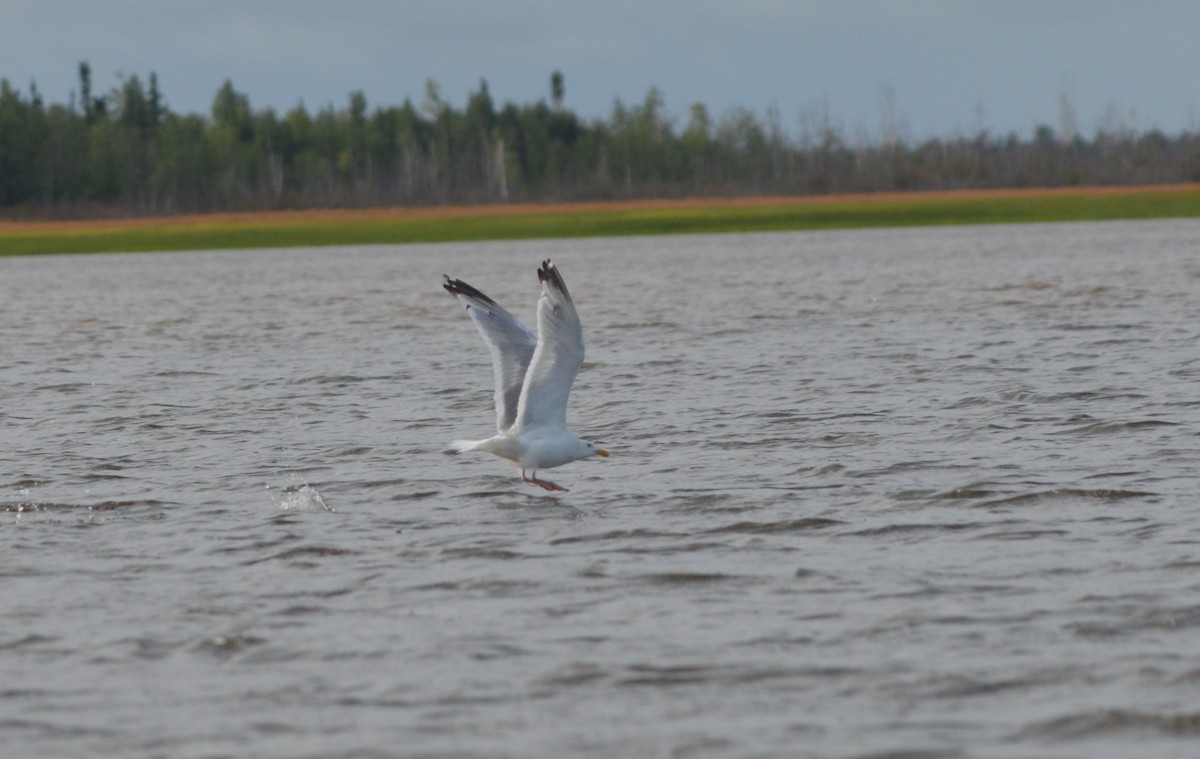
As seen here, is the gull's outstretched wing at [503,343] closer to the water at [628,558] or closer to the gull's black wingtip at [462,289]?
the gull's black wingtip at [462,289]

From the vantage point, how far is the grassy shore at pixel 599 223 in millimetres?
81188

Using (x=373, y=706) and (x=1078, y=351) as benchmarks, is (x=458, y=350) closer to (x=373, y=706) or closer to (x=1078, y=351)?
(x=1078, y=351)

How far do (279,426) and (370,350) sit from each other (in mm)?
8910

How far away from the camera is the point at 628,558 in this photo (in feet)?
34.3

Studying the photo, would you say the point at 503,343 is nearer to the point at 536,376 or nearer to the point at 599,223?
the point at 536,376

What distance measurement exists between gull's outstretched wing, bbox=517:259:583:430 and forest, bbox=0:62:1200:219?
115572 millimetres

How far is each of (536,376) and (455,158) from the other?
157 m

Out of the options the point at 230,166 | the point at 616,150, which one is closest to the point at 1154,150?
the point at 616,150

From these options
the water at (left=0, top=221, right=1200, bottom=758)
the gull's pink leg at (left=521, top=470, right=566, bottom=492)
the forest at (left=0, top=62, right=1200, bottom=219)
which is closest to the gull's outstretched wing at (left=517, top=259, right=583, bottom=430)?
the gull's pink leg at (left=521, top=470, right=566, bottom=492)

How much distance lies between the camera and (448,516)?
39.9ft

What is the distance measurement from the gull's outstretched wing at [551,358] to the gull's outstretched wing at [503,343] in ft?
1.21

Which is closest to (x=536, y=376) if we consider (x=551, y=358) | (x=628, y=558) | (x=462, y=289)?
(x=551, y=358)

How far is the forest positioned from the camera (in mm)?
136750

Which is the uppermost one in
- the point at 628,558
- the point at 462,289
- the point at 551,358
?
the point at 462,289
